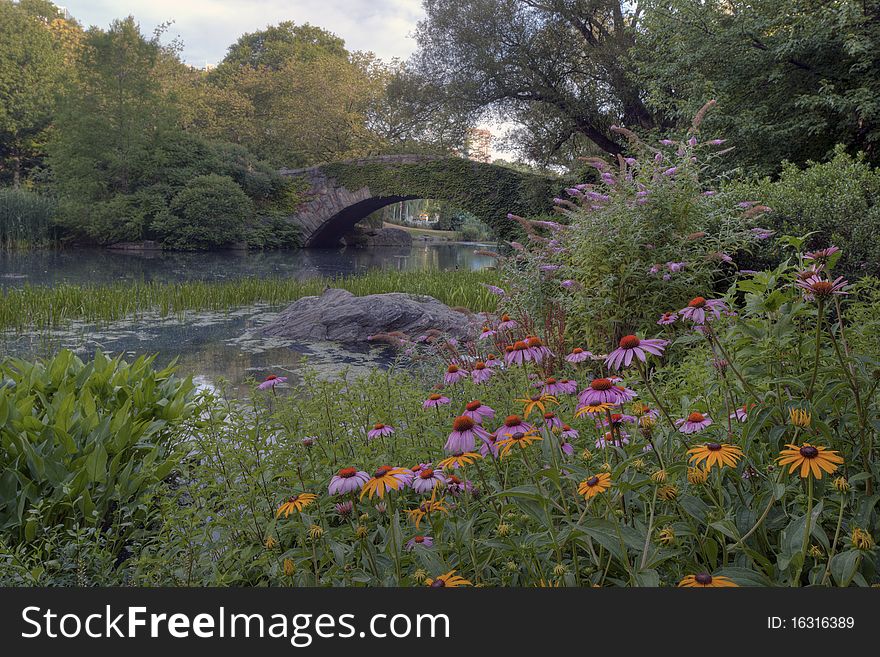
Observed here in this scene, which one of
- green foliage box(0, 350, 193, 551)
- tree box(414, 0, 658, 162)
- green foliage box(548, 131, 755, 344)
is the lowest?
green foliage box(0, 350, 193, 551)

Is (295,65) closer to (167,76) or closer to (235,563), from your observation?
(167,76)

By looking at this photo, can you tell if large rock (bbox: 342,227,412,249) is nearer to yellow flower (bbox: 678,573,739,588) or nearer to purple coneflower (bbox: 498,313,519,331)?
purple coneflower (bbox: 498,313,519,331)

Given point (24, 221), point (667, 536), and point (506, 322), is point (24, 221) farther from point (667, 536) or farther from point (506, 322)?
point (667, 536)

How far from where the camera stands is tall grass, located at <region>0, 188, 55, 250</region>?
21.3 m

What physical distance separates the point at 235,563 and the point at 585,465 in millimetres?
1104

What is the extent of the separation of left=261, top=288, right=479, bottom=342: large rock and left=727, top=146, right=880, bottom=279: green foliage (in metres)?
3.78

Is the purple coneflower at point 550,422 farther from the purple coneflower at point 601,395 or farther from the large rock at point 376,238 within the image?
the large rock at point 376,238

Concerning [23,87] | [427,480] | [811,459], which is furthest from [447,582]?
[23,87]

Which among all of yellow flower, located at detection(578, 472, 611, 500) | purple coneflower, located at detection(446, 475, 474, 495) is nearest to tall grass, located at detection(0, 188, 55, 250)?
purple coneflower, located at detection(446, 475, 474, 495)

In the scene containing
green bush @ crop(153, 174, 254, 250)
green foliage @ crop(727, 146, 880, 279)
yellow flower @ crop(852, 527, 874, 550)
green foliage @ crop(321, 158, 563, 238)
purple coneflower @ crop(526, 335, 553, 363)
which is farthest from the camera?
green bush @ crop(153, 174, 254, 250)

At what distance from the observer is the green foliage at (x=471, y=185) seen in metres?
19.0

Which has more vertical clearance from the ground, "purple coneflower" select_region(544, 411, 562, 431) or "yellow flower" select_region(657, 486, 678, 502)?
"purple coneflower" select_region(544, 411, 562, 431)

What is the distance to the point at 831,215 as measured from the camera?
4.93m

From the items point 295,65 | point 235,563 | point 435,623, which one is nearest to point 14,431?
point 235,563
